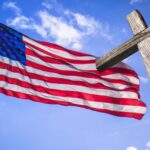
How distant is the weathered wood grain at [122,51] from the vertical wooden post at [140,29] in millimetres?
83

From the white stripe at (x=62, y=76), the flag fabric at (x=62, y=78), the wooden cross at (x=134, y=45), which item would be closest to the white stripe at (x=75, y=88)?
the flag fabric at (x=62, y=78)

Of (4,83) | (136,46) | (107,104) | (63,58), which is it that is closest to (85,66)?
(63,58)

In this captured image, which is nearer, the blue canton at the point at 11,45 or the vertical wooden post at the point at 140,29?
the vertical wooden post at the point at 140,29

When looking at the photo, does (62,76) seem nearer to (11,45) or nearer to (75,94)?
(75,94)

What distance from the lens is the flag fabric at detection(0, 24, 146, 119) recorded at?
693 centimetres

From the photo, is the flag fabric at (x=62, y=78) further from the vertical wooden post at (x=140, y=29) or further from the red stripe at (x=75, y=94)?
the vertical wooden post at (x=140, y=29)

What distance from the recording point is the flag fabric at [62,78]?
6934 mm

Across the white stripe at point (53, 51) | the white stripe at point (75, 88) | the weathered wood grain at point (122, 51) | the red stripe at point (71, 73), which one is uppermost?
the white stripe at point (53, 51)

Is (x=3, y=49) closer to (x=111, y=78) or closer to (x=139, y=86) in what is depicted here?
(x=111, y=78)

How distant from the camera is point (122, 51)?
4.88 metres

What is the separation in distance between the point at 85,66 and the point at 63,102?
38.9 inches

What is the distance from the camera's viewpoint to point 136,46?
188 inches

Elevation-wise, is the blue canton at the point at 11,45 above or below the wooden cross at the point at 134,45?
above

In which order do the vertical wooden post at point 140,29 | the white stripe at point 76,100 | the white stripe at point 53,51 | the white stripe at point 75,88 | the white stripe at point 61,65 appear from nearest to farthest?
the vertical wooden post at point 140,29, the white stripe at point 76,100, the white stripe at point 75,88, the white stripe at point 61,65, the white stripe at point 53,51
